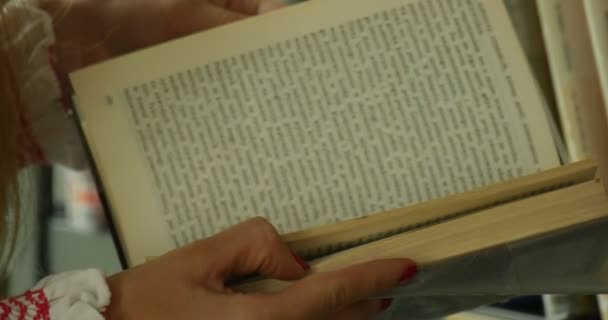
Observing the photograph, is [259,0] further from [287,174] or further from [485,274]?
[485,274]

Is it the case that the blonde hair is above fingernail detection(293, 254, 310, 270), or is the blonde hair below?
above

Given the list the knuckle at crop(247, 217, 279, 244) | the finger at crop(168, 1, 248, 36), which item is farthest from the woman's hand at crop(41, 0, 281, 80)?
the knuckle at crop(247, 217, 279, 244)

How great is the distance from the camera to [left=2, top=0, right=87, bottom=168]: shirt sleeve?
46cm

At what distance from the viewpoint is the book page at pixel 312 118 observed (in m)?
0.41

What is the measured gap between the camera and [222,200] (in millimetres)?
420

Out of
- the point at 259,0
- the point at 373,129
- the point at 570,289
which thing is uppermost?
the point at 259,0

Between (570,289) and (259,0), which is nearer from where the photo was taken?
(570,289)

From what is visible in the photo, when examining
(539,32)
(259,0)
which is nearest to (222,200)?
(259,0)


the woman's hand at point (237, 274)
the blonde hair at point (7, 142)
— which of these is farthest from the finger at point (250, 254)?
the blonde hair at point (7, 142)

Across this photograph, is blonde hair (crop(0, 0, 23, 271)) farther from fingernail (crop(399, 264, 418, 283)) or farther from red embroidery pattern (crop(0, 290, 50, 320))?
fingernail (crop(399, 264, 418, 283))

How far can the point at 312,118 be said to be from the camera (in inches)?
16.7

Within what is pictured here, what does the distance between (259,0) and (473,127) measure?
18 centimetres

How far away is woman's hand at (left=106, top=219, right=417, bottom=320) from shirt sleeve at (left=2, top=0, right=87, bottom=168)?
188 millimetres

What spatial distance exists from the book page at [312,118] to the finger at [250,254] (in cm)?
6
